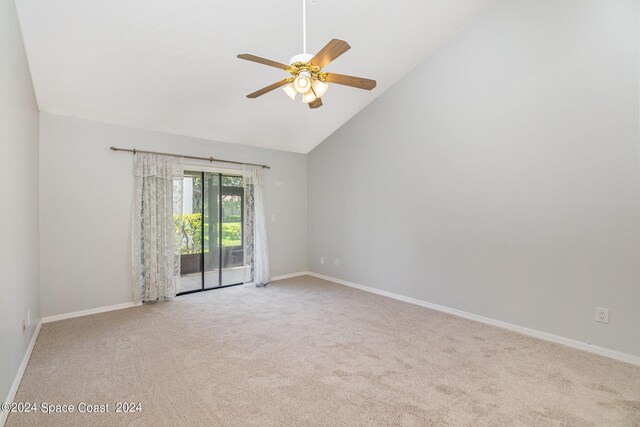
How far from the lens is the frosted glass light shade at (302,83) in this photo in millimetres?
2174

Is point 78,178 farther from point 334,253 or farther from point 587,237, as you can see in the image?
point 587,237

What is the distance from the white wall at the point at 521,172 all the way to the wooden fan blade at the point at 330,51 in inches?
91.7

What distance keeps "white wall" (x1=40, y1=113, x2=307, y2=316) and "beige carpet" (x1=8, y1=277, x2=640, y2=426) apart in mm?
386

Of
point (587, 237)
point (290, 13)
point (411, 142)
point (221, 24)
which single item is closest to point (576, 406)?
point (587, 237)

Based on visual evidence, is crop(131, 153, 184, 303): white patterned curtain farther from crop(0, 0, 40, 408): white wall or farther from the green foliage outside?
crop(0, 0, 40, 408): white wall

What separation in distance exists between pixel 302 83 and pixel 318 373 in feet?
7.45

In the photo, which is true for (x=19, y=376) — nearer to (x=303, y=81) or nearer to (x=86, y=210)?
(x=86, y=210)

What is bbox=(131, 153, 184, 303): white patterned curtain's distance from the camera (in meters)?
4.06

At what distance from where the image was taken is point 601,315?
2.74m

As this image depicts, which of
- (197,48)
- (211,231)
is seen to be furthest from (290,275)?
(197,48)

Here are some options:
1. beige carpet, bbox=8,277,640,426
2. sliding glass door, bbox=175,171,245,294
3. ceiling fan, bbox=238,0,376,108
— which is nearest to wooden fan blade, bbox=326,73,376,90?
ceiling fan, bbox=238,0,376,108

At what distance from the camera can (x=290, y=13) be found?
2.96 m

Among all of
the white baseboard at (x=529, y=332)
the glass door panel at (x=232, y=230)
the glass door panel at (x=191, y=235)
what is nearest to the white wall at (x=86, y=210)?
the glass door panel at (x=191, y=235)

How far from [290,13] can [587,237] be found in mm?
3597
